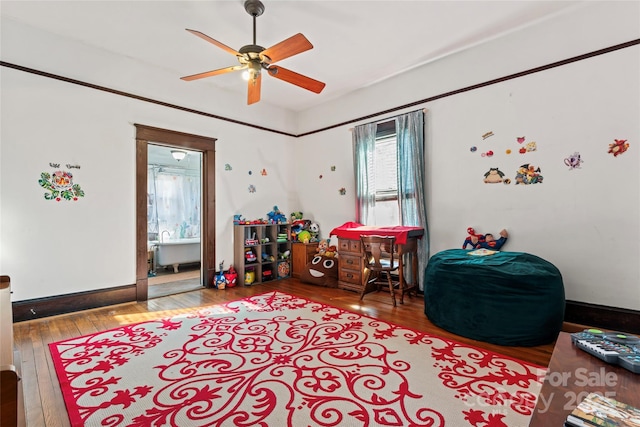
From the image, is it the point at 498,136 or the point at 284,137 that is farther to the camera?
the point at 284,137

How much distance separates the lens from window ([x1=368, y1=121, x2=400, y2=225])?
4.41 metres

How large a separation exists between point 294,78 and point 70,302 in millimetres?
3498

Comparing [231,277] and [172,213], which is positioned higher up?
[172,213]

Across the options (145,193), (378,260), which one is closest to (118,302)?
(145,193)

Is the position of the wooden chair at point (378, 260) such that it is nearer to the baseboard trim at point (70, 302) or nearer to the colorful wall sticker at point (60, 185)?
the baseboard trim at point (70, 302)

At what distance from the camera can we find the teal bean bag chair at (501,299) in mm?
2439

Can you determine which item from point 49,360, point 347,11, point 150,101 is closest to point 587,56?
point 347,11

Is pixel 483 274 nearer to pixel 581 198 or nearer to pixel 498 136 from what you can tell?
pixel 581 198

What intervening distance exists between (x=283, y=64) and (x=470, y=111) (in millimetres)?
2476

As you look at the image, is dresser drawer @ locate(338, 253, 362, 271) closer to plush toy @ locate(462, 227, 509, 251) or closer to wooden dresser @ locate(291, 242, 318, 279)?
wooden dresser @ locate(291, 242, 318, 279)

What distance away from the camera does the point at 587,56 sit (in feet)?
9.56

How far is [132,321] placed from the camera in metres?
3.14

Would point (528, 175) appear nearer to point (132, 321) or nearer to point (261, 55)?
point (261, 55)

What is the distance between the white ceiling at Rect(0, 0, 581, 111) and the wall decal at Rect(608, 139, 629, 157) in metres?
1.38
